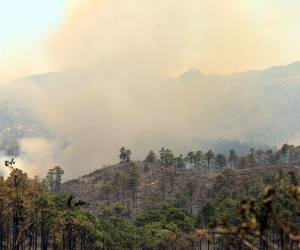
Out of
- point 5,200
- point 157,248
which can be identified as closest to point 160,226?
point 157,248

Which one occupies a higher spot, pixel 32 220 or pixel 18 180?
pixel 18 180

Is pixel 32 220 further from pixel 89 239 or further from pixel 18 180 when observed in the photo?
pixel 89 239

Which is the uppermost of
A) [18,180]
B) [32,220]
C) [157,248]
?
[18,180]

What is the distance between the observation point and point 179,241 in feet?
422

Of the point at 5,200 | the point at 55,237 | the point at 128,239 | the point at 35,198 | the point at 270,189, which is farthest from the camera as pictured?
the point at 128,239

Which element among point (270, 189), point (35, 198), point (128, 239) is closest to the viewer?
point (270, 189)

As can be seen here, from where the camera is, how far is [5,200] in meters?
97.6

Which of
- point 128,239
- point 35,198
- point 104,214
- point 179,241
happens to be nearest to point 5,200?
point 35,198

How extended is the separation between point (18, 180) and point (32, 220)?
9.33 metres

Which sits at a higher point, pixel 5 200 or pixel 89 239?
pixel 5 200

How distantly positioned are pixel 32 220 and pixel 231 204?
6146 cm

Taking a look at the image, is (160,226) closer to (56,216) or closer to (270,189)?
(56,216)

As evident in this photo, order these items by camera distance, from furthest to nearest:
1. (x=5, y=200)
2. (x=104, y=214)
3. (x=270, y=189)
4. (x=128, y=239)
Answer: (x=104, y=214)
(x=128, y=239)
(x=5, y=200)
(x=270, y=189)

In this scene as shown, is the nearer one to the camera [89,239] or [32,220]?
[32,220]
